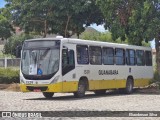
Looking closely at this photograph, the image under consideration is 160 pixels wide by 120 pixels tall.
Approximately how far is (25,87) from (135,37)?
10718 millimetres

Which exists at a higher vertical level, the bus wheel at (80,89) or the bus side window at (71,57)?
the bus side window at (71,57)

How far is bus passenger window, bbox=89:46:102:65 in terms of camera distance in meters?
25.1

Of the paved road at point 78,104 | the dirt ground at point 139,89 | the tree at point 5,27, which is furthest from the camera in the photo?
the tree at point 5,27

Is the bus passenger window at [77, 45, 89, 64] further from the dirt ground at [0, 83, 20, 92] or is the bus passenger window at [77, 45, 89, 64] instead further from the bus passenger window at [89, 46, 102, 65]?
the dirt ground at [0, 83, 20, 92]

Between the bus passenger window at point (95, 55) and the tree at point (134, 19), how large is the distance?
5203 mm

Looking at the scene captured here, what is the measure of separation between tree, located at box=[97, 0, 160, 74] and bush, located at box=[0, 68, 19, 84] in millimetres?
7638

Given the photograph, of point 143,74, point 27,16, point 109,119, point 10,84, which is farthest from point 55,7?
point 109,119

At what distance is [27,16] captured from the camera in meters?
37.0

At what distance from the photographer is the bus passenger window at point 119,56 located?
2748 centimetres

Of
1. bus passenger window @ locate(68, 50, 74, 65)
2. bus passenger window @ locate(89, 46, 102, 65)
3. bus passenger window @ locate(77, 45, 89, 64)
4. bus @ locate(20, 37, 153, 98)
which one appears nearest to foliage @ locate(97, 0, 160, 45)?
bus @ locate(20, 37, 153, 98)

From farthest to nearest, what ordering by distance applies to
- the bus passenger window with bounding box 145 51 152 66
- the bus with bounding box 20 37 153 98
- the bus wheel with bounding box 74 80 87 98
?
the bus passenger window with bounding box 145 51 152 66
the bus wheel with bounding box 74 80 87 98
the bus with bounding box 20 37 153 98

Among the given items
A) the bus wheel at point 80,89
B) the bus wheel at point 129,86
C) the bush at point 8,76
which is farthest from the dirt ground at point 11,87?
the bus wheel at point 80,89

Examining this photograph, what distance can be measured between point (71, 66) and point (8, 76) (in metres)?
11.5

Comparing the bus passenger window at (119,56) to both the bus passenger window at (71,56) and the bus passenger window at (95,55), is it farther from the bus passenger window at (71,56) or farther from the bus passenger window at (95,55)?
the bus passenger window at (71,56)
